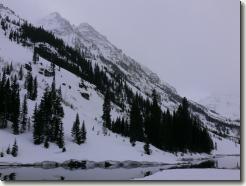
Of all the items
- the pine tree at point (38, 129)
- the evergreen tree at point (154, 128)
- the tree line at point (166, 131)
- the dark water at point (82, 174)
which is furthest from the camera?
the evergreen tree at point (154, 128)

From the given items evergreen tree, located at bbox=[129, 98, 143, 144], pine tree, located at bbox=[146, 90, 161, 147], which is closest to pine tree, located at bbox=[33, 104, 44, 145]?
evergreen tree, located at bbox=[129, 98, 143, 144]

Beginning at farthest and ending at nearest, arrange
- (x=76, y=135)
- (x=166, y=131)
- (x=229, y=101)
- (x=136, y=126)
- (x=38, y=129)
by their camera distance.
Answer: (x=136, y=126)
(x=166, y=131)
(x=76, y=135)
(x=38, y=129)
(x=229, y=101)

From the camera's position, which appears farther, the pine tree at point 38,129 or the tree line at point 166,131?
the tree line at point 166,131

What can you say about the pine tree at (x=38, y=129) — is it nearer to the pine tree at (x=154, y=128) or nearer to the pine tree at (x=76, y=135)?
the pine tree at (x=76, y=135)

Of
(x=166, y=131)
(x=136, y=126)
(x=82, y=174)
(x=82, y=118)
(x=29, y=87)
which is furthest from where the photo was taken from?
(x=29, y=87)

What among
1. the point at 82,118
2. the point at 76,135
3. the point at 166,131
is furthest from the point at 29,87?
the point at 166,131

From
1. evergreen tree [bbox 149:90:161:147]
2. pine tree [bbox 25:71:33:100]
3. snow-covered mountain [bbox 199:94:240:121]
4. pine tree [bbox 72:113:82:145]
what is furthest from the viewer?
pine tree [bbox 25:71:33:100]

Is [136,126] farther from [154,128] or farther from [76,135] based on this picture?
[76,135]

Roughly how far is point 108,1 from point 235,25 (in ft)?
18.9

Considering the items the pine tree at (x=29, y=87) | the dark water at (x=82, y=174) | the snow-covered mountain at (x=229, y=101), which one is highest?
the pine tree at (x=29, y=87)

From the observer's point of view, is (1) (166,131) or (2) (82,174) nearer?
(2) (82,174)

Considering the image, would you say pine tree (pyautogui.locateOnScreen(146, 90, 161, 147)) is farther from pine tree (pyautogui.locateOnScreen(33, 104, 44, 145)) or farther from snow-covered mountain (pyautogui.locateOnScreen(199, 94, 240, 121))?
snow-covered mountain (pyautogui.locateOnScreen(199, 94, 240, 121))

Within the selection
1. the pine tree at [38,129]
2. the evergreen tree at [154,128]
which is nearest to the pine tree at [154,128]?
the evergreen tree at [154,128]

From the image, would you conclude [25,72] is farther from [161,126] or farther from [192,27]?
[192,27]
